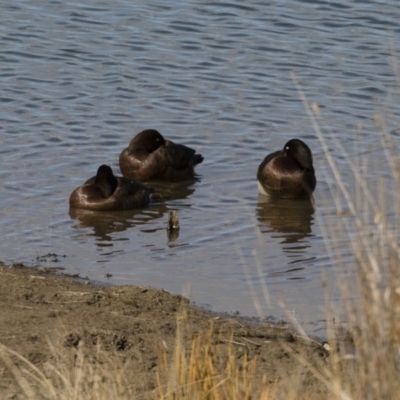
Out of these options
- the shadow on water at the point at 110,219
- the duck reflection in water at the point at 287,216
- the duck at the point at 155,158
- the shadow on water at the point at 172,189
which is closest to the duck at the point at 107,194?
the shadow on water at the point at 110,219

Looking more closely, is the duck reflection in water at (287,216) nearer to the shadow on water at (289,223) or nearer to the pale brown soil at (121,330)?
the shadow on water at (289,223)

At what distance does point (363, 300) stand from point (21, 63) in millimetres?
12101

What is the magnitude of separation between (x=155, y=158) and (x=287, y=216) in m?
1.92

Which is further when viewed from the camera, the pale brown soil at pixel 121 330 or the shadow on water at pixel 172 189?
the shadow on water at pixel 172 189

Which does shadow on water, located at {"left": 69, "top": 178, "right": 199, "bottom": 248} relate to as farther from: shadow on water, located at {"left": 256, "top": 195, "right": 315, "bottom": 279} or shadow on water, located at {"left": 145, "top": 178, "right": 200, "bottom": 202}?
shadow on water, located at {"left": 256, "top": 195, "right": 315, "bottom": 279}

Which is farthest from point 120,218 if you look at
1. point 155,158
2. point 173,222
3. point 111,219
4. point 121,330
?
point 121,330

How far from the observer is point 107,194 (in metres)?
11.2

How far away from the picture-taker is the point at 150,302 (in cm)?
767

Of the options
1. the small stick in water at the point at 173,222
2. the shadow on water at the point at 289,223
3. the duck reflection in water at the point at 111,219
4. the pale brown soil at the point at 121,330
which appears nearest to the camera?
the pale brown soil at the point at 121,330

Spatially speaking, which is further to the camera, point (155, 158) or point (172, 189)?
point (155, 158)

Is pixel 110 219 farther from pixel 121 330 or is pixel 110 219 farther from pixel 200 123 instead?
pixel 121 330

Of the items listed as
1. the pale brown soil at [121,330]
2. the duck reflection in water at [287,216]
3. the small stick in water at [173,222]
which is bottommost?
the duck reflection in water at [287,216]

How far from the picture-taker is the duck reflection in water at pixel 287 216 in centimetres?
1059

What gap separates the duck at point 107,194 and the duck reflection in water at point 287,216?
126 cm
